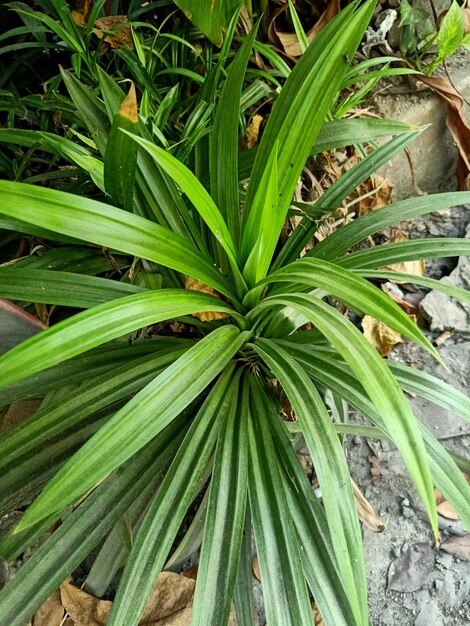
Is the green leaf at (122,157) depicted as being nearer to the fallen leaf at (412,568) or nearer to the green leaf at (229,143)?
the green leaf at (229,143)

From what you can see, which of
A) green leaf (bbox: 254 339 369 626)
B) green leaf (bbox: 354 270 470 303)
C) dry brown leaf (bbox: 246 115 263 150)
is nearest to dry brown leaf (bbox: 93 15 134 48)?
dry brown leaf (bbox: 246 115 263 150)

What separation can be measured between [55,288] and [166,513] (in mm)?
369

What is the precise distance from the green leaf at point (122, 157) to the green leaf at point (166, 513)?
360 millimetres

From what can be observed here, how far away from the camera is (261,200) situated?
75cm

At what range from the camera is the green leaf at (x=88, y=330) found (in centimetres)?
54

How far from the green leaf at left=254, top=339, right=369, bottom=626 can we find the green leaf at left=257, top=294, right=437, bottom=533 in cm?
12

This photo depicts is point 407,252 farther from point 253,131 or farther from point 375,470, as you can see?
point 253,131

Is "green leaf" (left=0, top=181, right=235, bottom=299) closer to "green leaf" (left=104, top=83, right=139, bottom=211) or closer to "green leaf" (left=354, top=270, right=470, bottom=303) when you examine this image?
"green leaf" (left=104, top=83, right=139, bottom=211)

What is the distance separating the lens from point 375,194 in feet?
5.25

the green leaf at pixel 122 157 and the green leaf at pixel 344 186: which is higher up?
the green leaf at pixel 344 186

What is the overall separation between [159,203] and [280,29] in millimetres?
1078

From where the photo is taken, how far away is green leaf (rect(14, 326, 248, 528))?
555 mm

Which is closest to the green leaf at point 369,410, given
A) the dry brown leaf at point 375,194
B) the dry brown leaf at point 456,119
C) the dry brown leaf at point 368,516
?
the dry brown leaf at point 368,516

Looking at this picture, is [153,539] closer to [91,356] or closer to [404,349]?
[91,356]
